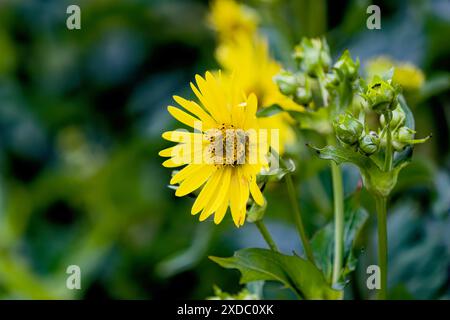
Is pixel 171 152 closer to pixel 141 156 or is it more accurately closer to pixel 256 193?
pixel 256 193

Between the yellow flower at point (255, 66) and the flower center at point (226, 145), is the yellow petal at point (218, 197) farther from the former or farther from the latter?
the yellow flower at point (255, 66)

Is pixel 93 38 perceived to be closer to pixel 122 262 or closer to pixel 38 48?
pixel 38 48

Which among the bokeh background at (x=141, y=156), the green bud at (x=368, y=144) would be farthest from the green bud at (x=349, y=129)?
the bokeh background at (x=141, y=156)

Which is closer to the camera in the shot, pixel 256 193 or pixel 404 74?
pixel 256 193

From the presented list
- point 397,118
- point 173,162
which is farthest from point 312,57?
point 173,162

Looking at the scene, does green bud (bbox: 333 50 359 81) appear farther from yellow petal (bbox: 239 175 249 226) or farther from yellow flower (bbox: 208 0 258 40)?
yellow flower (bbox: 208 0 258 40)
